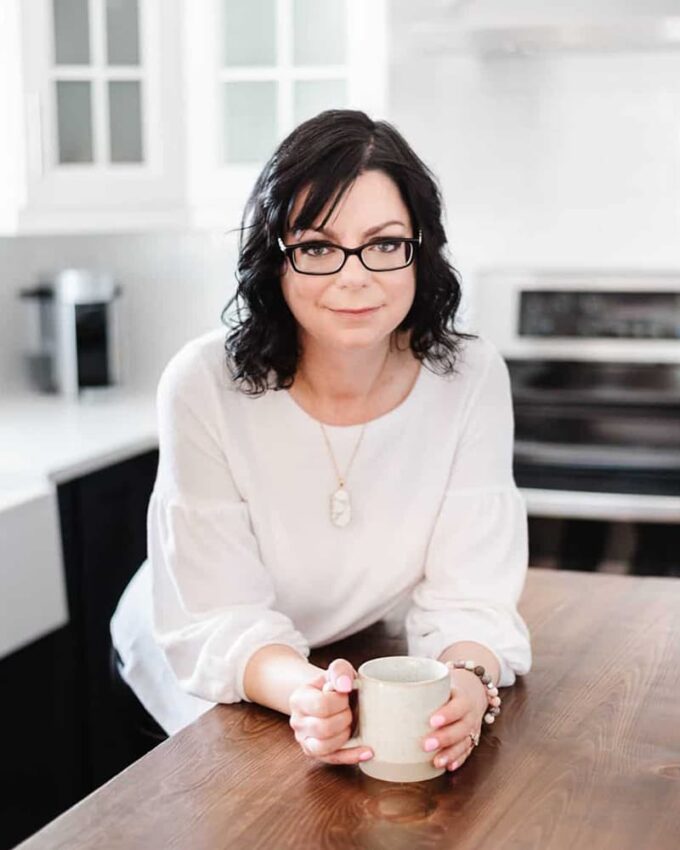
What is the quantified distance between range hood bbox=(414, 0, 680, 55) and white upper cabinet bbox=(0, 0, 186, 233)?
60 cm

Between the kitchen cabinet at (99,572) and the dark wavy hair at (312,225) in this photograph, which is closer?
the dark wavy hair at (312,225)

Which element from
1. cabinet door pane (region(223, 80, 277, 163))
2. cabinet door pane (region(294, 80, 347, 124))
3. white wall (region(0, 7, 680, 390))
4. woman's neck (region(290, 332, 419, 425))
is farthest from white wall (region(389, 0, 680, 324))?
woman's neck (region(290, 332, 419, 425))

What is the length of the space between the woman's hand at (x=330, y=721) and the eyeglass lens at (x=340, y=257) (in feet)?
1.42

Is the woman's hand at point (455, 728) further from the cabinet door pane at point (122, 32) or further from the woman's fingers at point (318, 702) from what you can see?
the cabinet door pane at point (122, 32)

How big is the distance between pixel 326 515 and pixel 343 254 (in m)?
0.32

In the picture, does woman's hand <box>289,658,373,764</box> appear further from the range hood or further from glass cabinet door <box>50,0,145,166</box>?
glass cabinet door <box>50,0,145,166</box>

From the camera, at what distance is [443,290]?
1450 millimetres

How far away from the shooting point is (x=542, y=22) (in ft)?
7.79

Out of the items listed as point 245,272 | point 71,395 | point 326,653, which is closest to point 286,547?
point 326,653

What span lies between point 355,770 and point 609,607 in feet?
1.70

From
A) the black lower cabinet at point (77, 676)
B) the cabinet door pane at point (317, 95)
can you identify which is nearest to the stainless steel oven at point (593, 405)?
the cabinet door pane at point (317, 95)

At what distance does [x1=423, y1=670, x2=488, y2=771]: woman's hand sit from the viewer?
3.29 feet

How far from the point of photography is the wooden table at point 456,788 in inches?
35.5

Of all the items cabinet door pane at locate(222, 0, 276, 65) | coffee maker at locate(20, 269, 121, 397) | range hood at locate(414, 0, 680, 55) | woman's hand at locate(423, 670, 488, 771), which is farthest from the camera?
coffee maker at locate(20, 269, 121, 397)
